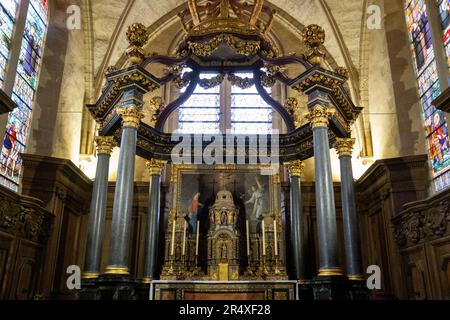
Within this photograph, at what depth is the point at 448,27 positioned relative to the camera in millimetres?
8016

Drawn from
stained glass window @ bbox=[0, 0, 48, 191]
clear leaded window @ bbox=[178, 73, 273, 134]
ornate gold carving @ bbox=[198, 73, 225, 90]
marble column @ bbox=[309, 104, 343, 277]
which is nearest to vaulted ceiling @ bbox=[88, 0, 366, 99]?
stained glass window @ bbox=[0, 0, 48, 191]

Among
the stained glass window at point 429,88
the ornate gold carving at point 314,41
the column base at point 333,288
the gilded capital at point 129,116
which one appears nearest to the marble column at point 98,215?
the gilded capital at point 129,116

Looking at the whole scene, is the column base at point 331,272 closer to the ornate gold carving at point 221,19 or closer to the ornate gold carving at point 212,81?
the ornate gold carving at point 212,81

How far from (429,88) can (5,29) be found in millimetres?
9087

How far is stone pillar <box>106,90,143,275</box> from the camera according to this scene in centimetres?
639

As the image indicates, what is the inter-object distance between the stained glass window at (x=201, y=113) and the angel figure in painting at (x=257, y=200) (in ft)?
8.20

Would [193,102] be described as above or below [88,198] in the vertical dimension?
above

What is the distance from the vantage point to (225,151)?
11.0 m

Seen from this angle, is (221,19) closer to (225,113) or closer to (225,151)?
(225,151)

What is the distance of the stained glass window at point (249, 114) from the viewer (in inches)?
508
